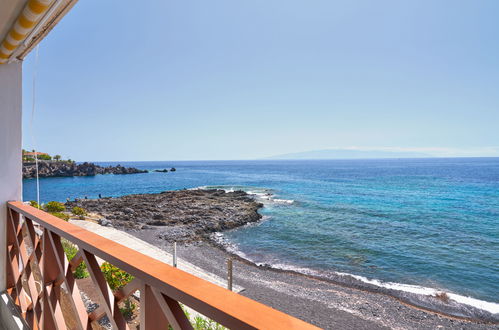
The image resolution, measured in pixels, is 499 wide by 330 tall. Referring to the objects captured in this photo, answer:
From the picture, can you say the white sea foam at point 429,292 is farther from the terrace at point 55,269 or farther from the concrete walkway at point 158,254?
the terrace at point 55,269

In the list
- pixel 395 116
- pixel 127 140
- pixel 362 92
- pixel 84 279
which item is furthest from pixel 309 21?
pixel 127 140

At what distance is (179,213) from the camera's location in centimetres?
2012

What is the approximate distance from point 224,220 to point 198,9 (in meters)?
13.5

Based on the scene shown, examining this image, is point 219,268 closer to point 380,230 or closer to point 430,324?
point 430,324

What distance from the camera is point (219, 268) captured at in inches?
438

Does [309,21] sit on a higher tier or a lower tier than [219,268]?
higher

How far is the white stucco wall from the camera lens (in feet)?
8.05

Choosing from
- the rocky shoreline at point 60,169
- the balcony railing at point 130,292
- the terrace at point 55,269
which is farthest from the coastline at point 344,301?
the rocky shoreline at point 60,169

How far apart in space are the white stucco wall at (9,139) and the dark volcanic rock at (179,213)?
42.0 ft

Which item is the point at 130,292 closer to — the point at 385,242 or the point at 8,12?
the point at 8,12

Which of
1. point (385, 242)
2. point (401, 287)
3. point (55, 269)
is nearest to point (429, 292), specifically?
point (401, 287)

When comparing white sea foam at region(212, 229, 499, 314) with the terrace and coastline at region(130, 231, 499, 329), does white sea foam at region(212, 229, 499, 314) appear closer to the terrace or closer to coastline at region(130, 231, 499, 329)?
coastline at region(130, 231, 499, 329)

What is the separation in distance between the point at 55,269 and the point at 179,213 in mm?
19206

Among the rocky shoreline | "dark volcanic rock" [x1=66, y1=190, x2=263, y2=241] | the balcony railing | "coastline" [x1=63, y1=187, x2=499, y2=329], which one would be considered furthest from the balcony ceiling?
the rocky shoreline
